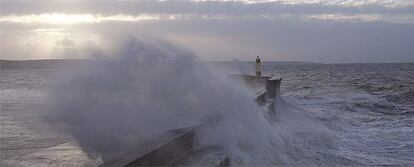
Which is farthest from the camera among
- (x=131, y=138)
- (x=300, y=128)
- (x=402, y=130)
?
(x=402, y=130)

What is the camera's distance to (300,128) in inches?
416

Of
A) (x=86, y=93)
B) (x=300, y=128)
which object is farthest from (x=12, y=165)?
(x=300, y=128)

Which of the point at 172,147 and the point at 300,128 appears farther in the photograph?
the point at 300,128

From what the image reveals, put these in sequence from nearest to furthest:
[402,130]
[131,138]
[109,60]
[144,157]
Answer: [144,157] → [131,138] → [109,60] → [402,130]

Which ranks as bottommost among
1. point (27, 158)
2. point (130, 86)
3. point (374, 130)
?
point (374, 130)

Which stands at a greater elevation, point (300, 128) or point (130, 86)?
point (130, 86)

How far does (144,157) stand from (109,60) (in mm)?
3486

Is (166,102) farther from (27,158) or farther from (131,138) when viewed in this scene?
(27,158)

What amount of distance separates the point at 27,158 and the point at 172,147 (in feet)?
5.18

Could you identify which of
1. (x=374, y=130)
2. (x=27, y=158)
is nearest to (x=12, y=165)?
(x=27, y=158)

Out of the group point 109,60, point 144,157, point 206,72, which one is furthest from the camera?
point 206,72

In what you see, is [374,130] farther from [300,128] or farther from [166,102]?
[166,102]

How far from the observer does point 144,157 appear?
189 inches

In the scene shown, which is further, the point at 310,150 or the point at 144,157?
the point at 310,150
